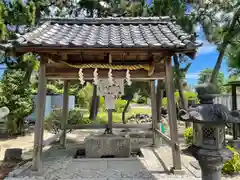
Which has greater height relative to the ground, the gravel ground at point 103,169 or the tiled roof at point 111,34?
the tiled roof at point 111,34

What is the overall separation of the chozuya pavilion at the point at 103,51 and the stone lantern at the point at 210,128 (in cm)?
113

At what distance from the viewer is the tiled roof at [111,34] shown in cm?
333

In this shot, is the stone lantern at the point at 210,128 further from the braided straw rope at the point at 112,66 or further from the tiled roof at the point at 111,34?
the braided straw rope at the point at 112,66

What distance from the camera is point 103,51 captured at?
3.55m

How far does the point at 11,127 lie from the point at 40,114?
6521 millimetres

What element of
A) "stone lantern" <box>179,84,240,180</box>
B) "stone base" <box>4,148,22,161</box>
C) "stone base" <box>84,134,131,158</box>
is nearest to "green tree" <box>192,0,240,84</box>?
"stone base" <box>84,134,131,158</box>

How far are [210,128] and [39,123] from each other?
2965 mm

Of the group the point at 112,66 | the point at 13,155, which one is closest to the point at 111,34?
the point at 112,66

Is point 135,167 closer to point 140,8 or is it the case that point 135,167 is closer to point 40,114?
point 40,114

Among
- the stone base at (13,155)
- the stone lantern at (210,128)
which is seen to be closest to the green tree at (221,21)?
the stone lantern at (210,128)

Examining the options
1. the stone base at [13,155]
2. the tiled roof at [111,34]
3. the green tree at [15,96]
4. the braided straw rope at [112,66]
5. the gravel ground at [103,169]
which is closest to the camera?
the tiled roof at [111,34]

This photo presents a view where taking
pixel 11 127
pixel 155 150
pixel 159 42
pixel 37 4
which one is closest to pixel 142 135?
pixel 155 150

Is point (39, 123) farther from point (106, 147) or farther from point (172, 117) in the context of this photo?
point (172, 117)

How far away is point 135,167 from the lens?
14.2 ft
